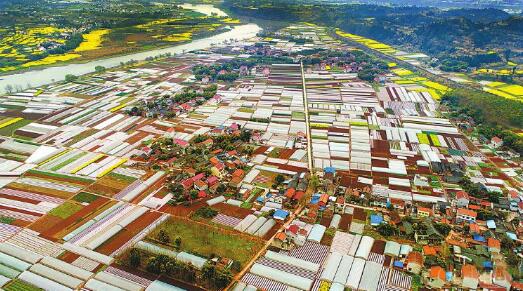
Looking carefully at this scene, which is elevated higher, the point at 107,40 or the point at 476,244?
the point at 107,40

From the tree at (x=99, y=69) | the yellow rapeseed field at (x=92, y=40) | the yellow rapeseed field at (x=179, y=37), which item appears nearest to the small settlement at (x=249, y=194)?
the tree at (x=99, y=69)

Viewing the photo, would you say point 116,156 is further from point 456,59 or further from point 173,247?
Answer: point 456,59

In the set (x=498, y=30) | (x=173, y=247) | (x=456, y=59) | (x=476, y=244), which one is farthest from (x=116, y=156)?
(x=498, y=30)

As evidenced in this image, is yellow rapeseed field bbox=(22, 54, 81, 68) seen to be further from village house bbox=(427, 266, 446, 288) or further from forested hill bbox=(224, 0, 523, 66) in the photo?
village house bbox=(427, 266, 446, 288)

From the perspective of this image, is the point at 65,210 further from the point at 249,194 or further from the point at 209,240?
the point at 249,194

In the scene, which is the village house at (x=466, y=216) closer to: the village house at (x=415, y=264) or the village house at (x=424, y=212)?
the village house at (x=424, y=212)

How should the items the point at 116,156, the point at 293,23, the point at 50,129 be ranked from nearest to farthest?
1. the point at 116,156
2. the point at 50,129
3. the point at 293,23

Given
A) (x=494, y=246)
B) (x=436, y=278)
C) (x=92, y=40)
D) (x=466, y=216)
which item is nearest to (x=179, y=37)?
(x=92, y=40)
